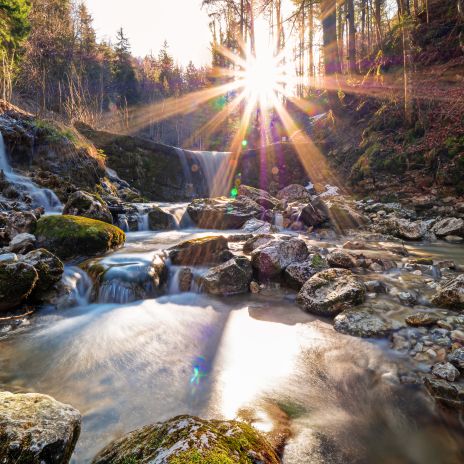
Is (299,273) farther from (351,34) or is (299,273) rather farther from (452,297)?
(351,34)

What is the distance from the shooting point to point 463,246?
739cm

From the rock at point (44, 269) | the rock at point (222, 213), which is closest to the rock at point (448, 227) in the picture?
the rock at point (222, 213)

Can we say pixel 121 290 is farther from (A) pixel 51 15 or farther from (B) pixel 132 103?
(B) pixel 132 103

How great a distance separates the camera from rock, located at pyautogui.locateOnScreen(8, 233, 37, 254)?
218 inches

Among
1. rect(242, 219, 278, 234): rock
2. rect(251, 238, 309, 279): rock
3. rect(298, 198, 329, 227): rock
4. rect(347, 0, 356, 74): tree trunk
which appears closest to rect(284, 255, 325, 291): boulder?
rect(251, 238, 309, 279): rock

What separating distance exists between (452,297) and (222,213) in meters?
8.27

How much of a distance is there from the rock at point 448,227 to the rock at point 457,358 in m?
6.64

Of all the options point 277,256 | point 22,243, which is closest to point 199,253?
point 277,256

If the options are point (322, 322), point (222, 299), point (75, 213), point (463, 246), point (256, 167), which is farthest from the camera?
point (256, 167)

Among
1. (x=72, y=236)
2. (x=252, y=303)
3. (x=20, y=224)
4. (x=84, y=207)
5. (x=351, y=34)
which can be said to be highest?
(x=351, y=34)

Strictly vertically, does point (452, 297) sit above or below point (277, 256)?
below

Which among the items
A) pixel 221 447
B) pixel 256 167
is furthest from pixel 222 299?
pixel 256 167

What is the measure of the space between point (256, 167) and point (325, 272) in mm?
14730

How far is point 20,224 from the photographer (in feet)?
21.0
